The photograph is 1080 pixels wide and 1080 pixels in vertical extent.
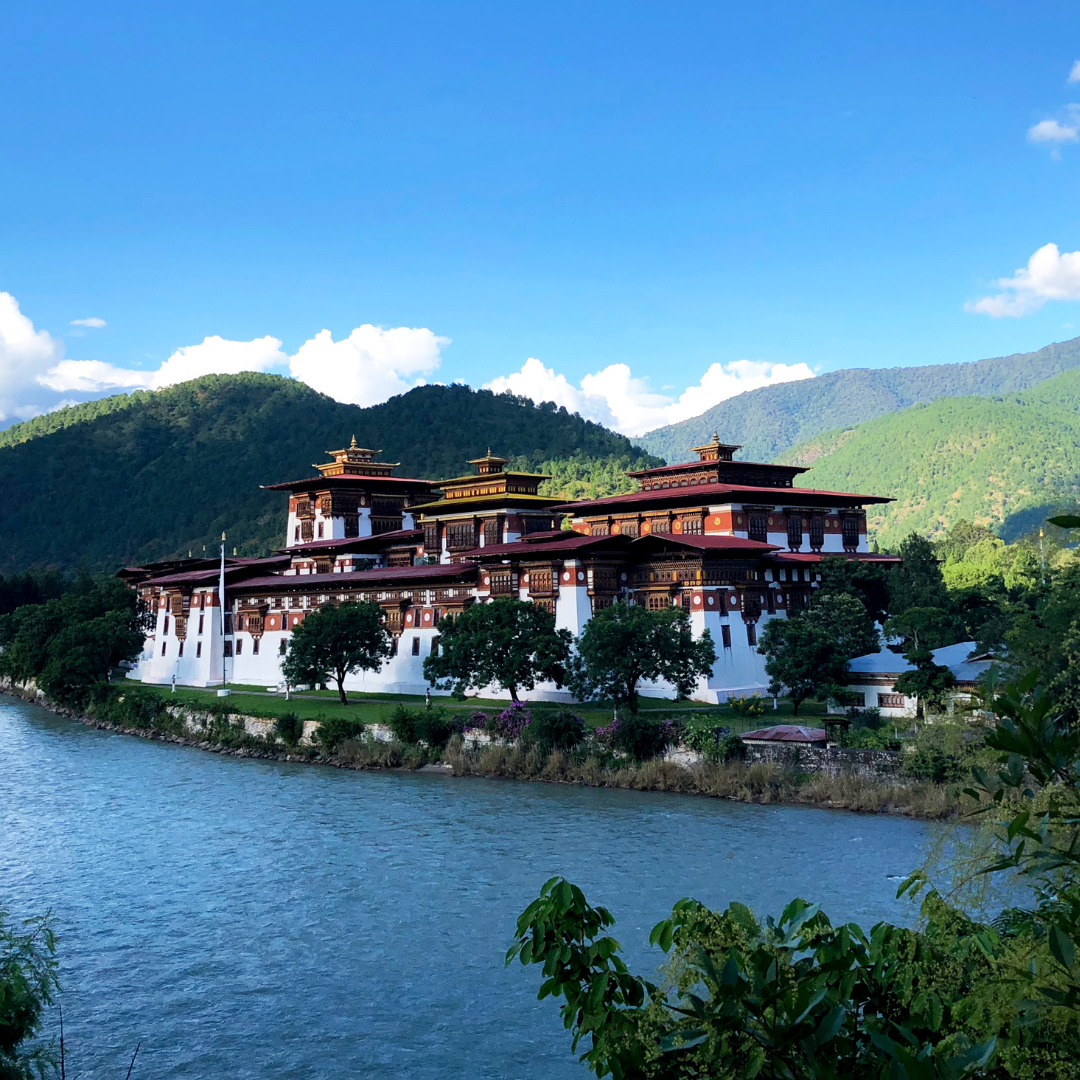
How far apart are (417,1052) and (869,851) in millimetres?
16751

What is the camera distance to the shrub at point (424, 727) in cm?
5091

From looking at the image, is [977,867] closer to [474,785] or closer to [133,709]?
[474,785]

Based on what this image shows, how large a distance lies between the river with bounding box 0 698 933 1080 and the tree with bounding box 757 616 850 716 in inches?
438

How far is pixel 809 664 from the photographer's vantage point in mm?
50719

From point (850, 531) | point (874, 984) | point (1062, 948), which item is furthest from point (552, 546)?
point (1062, 948)

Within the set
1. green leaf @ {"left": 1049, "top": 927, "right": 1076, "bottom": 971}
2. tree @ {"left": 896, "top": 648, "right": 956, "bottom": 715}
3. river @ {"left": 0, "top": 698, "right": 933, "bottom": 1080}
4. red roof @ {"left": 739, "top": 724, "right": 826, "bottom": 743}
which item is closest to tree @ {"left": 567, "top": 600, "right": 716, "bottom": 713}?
red roof @ {"left": 739, "top": 724, "right": 826, "bottom": 743}

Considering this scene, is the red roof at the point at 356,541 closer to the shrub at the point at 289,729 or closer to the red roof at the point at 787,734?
the shrub at the point at 289,729

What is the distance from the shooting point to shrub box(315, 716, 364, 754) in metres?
53.3

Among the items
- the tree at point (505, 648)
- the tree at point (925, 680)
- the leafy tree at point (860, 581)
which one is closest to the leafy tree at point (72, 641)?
the tree at point (505, 648)

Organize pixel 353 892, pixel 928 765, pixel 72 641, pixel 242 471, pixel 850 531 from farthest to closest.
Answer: pixel 242 471 → pixel 72 641 → pixel 850 531 → pixel 928 765 → pixel 353 892

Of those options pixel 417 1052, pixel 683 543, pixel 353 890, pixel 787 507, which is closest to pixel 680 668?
pixel 683 543

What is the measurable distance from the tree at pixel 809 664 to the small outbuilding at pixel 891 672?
0.82 meters

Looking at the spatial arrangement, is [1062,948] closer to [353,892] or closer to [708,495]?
[353,892]

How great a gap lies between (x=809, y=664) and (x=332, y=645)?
25167mm
